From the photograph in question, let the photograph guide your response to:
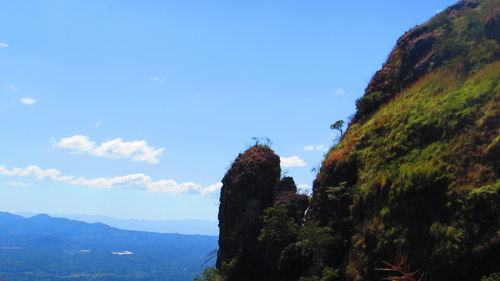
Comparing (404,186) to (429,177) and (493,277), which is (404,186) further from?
(493,277)

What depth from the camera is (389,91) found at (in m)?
29.8

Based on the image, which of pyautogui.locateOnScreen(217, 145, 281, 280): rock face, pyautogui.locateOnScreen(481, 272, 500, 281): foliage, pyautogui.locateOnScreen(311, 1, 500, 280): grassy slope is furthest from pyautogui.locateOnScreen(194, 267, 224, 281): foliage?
pyautogui.locateOnScreen(481, 272, 500, 281): foliage

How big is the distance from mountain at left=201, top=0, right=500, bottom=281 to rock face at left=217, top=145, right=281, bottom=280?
0.08 meters

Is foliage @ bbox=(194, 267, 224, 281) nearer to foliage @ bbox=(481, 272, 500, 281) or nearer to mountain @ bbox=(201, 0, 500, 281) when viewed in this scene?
mountain @ bbox=(201, 0, 500, 281)

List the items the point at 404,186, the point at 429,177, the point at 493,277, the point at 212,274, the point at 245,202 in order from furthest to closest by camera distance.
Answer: the point at 245,202 → the point at 212,274 → the point at 404,186 → the point at 429,177 → the point at 493,277

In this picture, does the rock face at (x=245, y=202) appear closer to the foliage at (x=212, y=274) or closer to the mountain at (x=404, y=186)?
the mountain at (x=404, y=186)

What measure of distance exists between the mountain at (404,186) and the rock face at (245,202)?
0.08 metres

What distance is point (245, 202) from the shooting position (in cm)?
3127

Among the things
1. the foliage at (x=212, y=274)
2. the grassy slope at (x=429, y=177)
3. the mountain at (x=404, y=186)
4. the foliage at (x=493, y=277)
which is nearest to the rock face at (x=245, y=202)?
the mountain at (x=404, y=186)

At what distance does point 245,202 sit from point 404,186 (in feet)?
48.5

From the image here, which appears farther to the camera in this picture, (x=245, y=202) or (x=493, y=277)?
(x=245, y=202)

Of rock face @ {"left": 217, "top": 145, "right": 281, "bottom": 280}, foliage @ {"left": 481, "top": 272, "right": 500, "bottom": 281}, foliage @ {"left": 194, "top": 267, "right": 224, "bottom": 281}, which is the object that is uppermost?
rock face @ {"left": 217, "top": 145, "right": 281, "bottom": 280}

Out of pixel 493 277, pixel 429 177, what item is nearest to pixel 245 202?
pixel 429 177

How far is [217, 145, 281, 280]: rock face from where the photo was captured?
29391 millimetres
